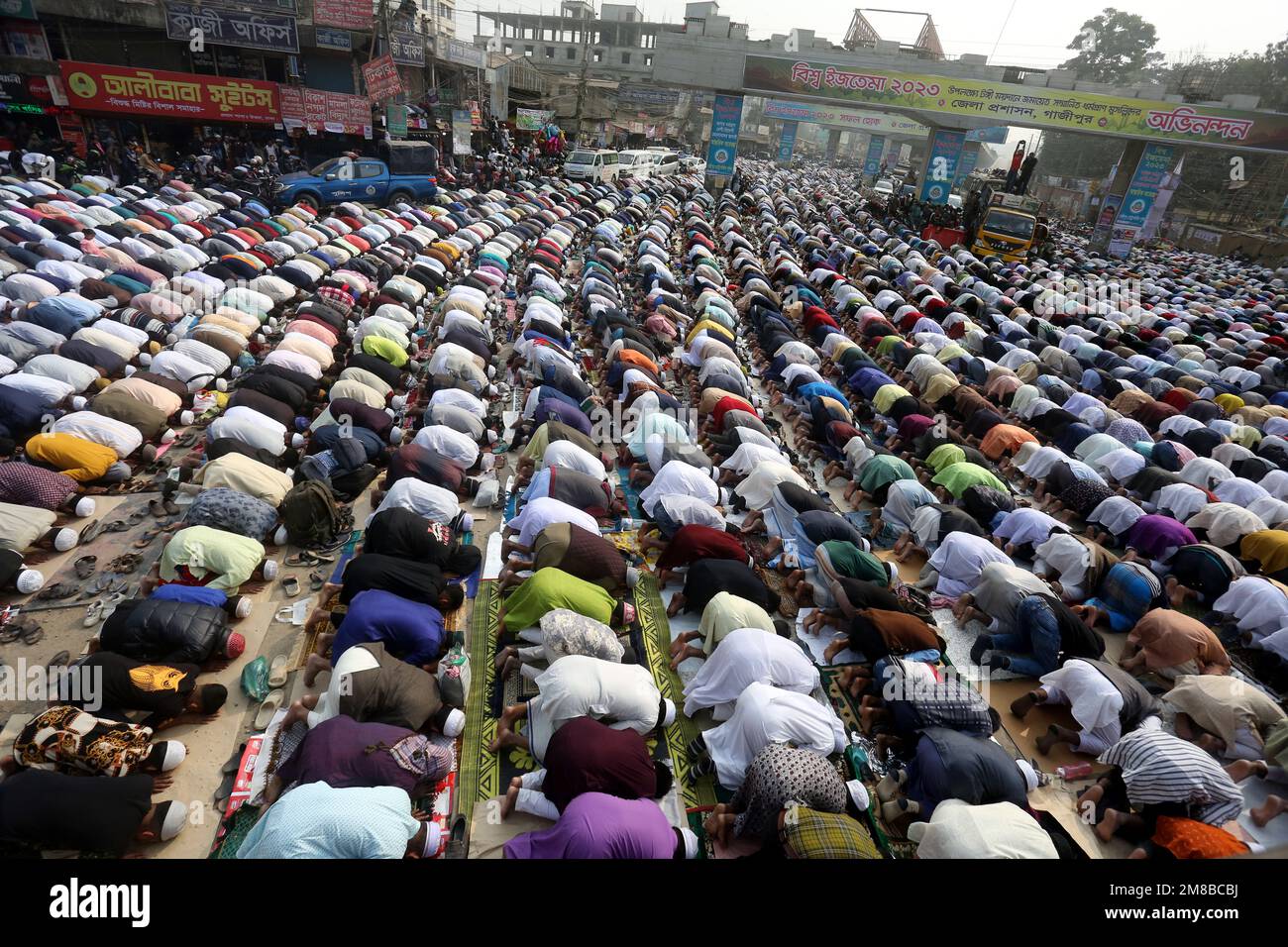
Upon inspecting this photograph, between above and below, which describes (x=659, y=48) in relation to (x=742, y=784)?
above

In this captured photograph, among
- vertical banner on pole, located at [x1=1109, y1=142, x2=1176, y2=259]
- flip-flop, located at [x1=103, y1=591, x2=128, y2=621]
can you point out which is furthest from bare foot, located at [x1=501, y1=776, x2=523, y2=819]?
vertical banner on pole, located at [x1=1109, y1=142, x2=1176, y2=259]

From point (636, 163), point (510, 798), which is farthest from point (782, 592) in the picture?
point (636, 163)

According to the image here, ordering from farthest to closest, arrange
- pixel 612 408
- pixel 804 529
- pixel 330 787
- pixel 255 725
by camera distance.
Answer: pixel 612 408 → pixel 804 529 → pixel 255 725 → pixel 330 787

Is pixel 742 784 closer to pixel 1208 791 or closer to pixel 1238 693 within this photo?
pixel 1208 791

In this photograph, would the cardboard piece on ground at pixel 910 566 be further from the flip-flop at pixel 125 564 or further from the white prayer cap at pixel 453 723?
the flip-flop at pixel 125 564

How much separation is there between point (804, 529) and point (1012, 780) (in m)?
2.79

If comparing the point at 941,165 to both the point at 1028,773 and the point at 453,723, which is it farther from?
the point at 453,723

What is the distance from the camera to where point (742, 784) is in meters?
3.98

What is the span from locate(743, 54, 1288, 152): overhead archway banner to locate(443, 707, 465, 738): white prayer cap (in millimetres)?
29267

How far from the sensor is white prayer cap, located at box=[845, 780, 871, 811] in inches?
162

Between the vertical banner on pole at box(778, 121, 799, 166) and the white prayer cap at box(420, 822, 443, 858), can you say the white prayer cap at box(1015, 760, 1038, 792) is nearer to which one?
the white prayer cap at box(420, 822, 443, 858)

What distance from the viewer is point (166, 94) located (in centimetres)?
1897

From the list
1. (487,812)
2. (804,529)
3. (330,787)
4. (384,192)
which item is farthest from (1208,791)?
(384,192)

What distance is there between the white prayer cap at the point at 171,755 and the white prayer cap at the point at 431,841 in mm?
1737
